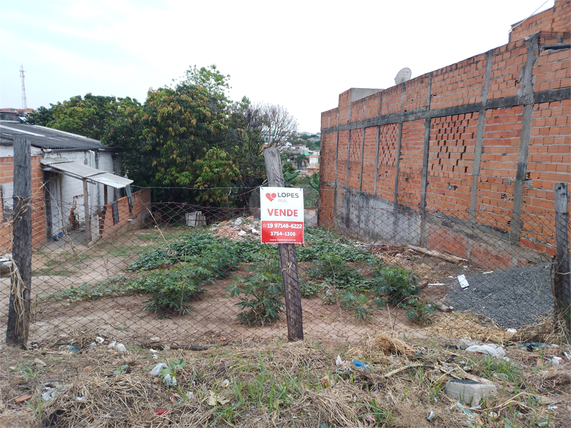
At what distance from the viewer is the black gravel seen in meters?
4.66

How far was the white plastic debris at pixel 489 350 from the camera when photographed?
11.4 feet

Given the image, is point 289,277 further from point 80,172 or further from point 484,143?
point 80,172

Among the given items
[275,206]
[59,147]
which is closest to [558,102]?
[275,206]

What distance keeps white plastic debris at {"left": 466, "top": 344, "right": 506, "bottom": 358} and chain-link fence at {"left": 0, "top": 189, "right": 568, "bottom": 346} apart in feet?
2.42

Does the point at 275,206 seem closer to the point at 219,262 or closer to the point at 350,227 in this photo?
the point at 219,262

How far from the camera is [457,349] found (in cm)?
353

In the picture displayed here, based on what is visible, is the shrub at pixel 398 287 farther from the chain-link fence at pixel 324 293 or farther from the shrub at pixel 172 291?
the shrub at pixel 172 291

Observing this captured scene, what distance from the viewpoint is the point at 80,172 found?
1288 cm

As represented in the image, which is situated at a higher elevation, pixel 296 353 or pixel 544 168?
pixel 544 168

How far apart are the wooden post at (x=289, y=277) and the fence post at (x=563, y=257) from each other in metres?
2.35

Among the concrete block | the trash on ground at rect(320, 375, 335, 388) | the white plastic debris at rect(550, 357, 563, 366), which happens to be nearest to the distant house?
the trash on ground at rect(320, 375, 335, 388)

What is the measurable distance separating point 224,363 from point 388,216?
8467mm

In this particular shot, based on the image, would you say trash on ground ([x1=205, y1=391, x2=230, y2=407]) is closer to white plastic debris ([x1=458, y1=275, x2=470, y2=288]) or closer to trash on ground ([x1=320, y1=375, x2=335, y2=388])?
trash on ground ([x1=320, y1=375, x2=335, y2=388])

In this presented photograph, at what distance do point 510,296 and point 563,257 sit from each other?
64.5 inches
